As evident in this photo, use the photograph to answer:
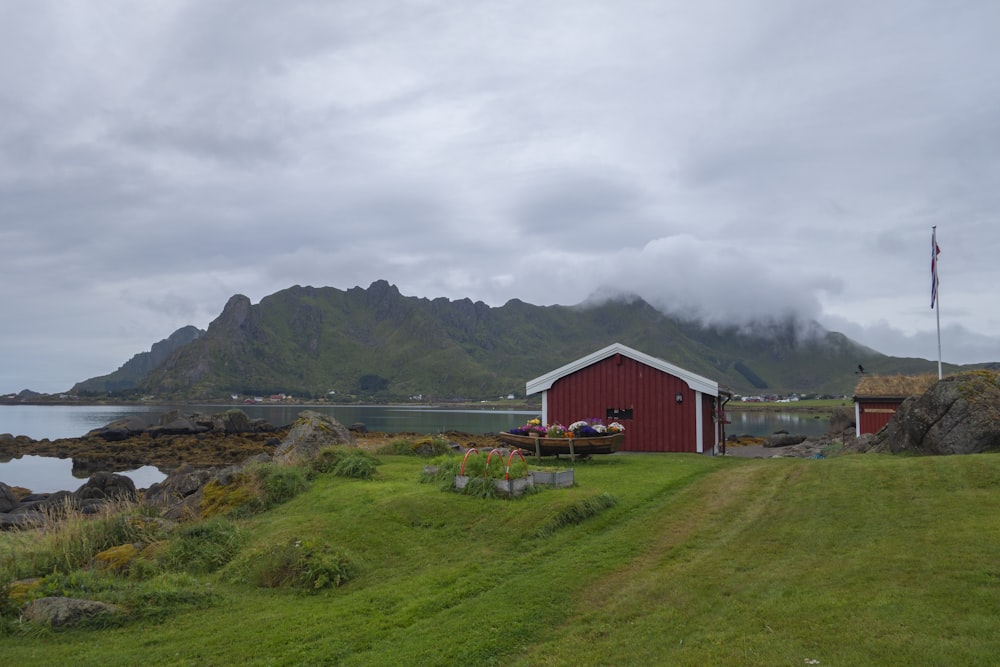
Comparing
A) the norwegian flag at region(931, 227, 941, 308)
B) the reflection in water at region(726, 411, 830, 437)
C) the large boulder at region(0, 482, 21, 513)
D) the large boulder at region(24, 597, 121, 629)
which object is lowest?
the reflection in water at region(726, 411, 830, 437)

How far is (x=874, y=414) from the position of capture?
29688 mm

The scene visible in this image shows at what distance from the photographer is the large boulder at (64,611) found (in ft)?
28.6

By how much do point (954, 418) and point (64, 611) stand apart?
66.9 feet

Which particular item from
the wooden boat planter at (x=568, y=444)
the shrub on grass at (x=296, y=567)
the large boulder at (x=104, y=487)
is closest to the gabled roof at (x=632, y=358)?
the wooden boat planter at (x=568, y=444)

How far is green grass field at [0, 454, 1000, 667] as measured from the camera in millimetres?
6879

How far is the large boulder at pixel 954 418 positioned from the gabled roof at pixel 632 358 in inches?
262

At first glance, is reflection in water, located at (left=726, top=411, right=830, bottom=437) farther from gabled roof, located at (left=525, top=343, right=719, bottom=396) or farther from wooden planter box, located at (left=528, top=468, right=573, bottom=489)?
wooden planter box, located at (left=528, top=468, right=573, bottom=489)

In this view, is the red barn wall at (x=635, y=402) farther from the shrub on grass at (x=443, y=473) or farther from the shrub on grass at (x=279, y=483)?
the shrub on grass at (x=279, y=483)

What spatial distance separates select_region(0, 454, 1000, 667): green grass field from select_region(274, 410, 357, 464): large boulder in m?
7.34

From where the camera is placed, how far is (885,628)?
6.59 m

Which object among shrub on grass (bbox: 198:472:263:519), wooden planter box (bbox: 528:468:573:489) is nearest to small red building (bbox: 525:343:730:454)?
wooden planter box (bbox: 528:468:573:489)

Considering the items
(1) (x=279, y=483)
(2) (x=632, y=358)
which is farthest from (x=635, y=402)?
(1) (x=279, y=483)

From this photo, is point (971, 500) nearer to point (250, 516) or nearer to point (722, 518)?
point (722, 518)

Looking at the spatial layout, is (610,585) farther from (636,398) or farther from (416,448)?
(636,398)
